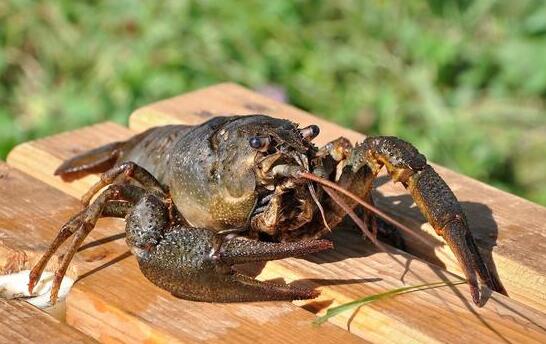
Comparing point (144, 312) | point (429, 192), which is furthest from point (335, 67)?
point (144, 312)

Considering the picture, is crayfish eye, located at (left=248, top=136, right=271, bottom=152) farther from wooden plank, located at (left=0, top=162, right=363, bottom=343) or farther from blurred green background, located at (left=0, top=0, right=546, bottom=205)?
blurred green background, located at (left=0, top=0, right=546, bottom=205)

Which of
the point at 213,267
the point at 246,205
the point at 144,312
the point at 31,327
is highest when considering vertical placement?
the point at 246,205

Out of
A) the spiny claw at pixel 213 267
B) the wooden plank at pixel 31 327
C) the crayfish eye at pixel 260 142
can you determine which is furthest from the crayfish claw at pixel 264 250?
the wooden plank at pixel 31 327

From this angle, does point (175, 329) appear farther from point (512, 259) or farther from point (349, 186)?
point (512, 259)

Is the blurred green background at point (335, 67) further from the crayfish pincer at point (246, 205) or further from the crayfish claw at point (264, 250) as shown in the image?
the crayfish claw at point (264, 250)

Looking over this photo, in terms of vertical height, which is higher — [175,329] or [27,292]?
[175,329]

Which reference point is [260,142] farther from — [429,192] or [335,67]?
[335,67]

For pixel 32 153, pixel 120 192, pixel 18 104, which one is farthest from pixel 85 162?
pixel 18 104
